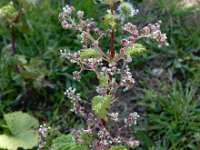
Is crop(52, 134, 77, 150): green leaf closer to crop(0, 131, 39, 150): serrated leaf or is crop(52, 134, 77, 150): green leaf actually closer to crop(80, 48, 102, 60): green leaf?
crop(80, 48, 102, 60): green leaf

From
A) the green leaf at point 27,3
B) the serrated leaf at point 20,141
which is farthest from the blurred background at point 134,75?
the serrated leaf at point 20,141

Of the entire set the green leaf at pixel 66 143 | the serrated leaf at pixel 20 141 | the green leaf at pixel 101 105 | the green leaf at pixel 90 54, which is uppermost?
the green leaf at pixel 90 54

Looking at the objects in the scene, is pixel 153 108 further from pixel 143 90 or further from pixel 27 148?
pixel 27 148

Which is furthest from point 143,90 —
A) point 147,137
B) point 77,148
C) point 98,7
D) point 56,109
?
point 77,148

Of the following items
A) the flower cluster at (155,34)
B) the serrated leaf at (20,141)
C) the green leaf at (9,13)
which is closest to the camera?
the flower cluster at (155,34)

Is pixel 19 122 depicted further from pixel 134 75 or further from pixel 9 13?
pixel 134 75

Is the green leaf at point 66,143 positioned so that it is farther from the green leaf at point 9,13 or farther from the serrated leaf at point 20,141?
the green leaf at point 9,13
